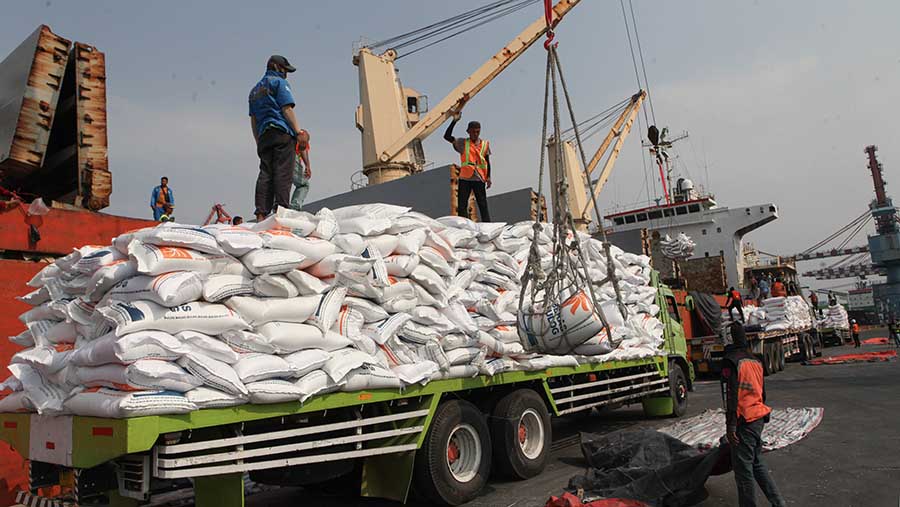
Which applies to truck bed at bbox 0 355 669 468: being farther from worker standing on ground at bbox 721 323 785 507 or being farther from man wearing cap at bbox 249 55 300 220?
man wearing cap at bbox 249 55 300 220

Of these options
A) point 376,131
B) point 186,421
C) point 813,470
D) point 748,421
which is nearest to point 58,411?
point 186,421

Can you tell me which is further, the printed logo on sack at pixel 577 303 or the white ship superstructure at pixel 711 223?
the white ship superstructure at pixel 711 223

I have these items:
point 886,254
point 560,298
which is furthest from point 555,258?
point 886,254

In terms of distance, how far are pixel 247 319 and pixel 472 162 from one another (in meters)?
5.12

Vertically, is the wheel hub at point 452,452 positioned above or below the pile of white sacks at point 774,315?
below

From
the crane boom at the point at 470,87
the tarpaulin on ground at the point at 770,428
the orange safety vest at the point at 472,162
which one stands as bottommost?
the tarpaulin on ground at the point at 770,428

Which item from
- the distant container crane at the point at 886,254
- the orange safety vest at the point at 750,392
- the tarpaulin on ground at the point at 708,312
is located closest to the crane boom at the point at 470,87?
the tarpaulin on ground at the point at 708,312

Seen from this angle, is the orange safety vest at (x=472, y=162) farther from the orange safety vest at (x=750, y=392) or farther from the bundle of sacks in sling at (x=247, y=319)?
the orange safety vest at (x=750, y=392)

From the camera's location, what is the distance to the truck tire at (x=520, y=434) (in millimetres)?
5523

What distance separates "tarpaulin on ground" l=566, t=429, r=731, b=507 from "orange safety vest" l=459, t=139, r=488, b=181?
4283 mm

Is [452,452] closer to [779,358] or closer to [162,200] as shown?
[162,200]

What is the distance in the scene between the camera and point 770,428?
24.0ft

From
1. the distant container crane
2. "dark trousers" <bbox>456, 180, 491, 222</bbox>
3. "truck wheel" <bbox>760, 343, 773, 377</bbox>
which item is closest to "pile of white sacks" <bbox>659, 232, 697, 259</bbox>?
"truck wheel" <bbox>760, 343, 773, 377</bbox>

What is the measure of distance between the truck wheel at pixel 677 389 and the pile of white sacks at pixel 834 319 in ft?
65.4
